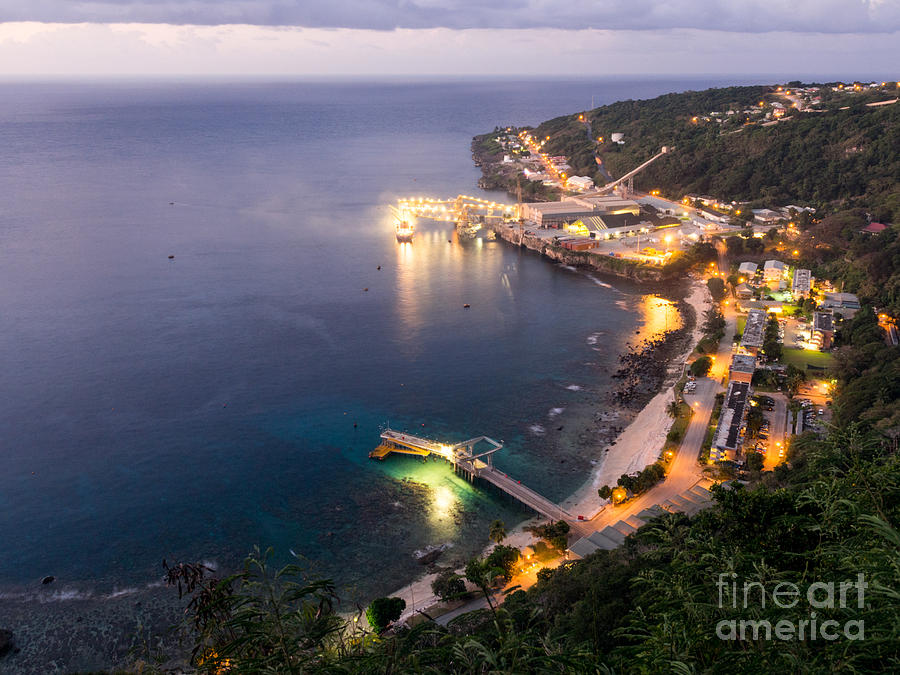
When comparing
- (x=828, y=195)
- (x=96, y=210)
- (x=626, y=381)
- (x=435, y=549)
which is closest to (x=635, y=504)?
(x=435, y=549)

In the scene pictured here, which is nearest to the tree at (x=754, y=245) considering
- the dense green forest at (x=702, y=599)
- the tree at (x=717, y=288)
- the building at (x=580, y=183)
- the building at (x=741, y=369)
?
the tree at (x=717, y=288)

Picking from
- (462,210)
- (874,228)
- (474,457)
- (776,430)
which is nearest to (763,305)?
(874,228)

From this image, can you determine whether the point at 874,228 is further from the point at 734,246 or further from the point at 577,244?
the point at 577,244

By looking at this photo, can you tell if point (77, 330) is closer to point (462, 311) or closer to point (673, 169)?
point (462, 311)

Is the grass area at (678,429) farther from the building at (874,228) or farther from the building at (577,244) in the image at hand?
the building at (874,228)

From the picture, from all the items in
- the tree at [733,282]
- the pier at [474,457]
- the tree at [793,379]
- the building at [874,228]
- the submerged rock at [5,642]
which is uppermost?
the building at [874,228]
